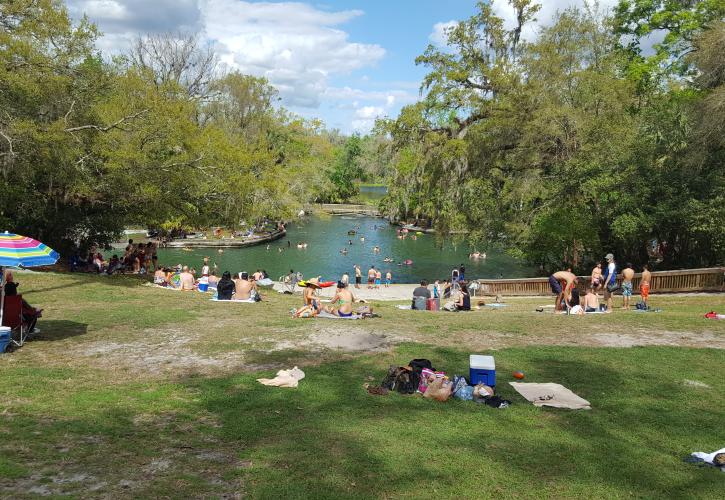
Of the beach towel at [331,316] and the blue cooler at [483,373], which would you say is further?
the beach towel at [331,316]

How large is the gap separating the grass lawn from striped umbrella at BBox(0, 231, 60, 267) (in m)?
1.65

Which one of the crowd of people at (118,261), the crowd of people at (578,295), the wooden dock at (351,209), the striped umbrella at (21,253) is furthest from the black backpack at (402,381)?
the wooden dock at (351,209)

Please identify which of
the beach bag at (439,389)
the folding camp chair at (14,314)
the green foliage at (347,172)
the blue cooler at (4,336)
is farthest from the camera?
the green foliage at (347,172)

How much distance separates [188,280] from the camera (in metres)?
21.0

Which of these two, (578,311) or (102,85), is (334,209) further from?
(578,311)

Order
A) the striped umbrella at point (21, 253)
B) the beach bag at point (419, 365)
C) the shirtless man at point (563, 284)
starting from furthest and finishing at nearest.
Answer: the shirtless man at point (563, 284)
the striped umbrella at point (21, 253)
the beach bag at point (419, 365)

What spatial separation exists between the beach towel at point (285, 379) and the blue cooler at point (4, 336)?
15.2 feet

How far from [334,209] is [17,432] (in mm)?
88624

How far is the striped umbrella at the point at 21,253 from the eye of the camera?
9.70m

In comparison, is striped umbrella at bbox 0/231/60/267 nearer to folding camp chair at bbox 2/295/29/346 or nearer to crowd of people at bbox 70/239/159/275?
folding camp chair at bbox 2/295/29/346

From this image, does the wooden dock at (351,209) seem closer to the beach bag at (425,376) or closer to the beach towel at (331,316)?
the beach towel at (331,316)

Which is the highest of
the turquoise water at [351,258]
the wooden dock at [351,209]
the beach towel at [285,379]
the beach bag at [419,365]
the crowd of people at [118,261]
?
the wooden dock at [351,209]

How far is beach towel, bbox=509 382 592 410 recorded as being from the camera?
837cm

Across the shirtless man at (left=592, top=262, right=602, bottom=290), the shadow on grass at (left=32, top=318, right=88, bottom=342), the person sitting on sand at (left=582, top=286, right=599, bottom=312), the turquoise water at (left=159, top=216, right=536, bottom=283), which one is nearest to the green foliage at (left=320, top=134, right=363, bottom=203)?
the turquoise water at (left=159, top=216, right=536, bottom=283)
